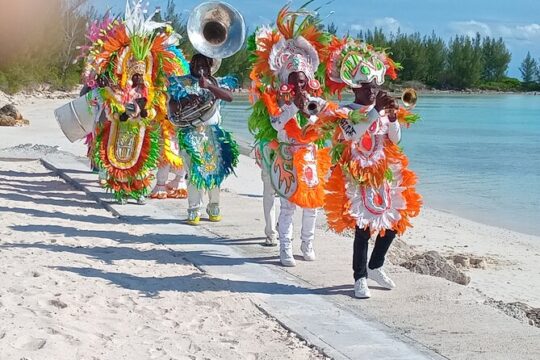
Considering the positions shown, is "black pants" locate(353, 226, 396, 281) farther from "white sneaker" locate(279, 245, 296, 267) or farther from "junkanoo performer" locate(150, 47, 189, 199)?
"junkanoo performer" locate(150, 47, 189, 199)

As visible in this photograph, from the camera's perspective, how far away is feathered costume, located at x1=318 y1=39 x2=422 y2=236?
586 cm

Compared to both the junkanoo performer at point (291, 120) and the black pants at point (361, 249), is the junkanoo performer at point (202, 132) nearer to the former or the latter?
the junkanoo performer at point (291, 120)

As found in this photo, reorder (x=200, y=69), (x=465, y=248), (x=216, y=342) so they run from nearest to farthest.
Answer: (x=216, y=342) < (x=200, y=69) < (x=465, y=248)

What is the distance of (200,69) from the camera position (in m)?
8.18

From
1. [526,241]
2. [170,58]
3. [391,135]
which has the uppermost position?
[170,58]

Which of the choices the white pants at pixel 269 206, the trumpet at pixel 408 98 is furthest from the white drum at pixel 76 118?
the trumpet at pixel 408 98

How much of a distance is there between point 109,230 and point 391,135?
11.3 ft

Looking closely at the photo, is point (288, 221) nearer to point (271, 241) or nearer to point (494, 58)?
point (271, 241)

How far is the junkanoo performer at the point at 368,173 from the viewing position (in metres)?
5.86

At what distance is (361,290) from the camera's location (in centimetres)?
593

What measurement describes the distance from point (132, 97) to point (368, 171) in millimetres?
4102

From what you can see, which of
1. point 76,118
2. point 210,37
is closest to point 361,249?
→ point 210,37

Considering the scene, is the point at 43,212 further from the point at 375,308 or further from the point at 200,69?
the point at 375,308

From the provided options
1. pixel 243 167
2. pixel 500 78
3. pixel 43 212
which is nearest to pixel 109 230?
pixel 43 212
